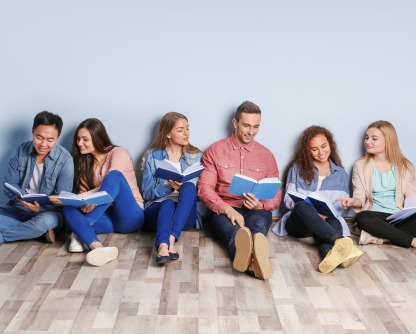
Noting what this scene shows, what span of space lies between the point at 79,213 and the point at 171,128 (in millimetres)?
905

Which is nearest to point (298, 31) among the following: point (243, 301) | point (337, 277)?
point (337, 277)

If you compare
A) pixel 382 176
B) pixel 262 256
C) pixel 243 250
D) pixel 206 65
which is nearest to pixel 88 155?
pixel 206 65

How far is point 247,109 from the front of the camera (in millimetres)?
3906

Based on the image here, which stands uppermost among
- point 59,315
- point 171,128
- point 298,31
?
A: point 298,31

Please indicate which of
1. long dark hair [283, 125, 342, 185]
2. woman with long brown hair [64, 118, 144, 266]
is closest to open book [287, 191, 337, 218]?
long dark hair [283, 125, 342, 185]

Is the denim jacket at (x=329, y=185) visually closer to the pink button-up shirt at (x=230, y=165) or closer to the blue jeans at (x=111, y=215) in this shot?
the pink button-up shirt at (x=230, y=165)

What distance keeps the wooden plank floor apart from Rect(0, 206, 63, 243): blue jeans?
0.07 metres

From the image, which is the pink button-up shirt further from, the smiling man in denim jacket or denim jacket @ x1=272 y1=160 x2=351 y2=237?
the smiling man in denim jacket

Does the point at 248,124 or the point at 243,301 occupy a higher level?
the point at 248,124

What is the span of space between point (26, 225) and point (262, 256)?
Answer: 1618mm

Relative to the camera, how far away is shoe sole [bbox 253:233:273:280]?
10.1 feet

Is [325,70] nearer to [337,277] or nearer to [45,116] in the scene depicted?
[337,277]

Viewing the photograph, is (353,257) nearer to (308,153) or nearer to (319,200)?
(319,200)

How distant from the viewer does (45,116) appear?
3.70 m
